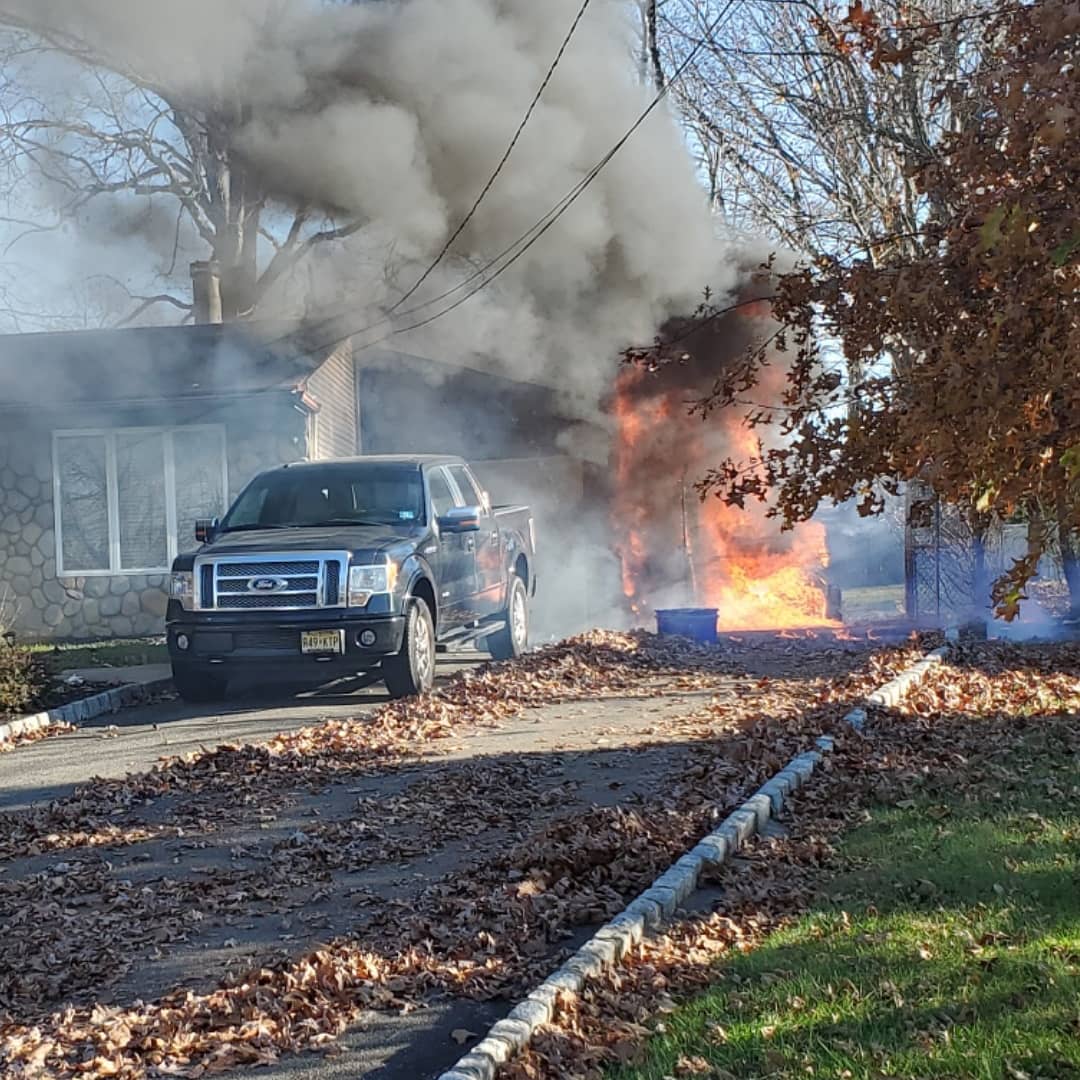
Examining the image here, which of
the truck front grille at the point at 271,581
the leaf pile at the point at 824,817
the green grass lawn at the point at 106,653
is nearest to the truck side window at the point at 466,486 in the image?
the truck front grille at the point at 271,581

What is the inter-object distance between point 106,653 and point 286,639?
18.4 ft

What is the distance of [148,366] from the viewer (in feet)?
58.7

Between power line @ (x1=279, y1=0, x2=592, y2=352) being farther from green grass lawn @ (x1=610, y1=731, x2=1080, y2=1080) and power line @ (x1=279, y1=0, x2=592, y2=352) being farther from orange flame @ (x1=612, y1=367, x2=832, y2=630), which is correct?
green grass lawn @ (x1=610, y1=731, x2=1080, y2=1080)

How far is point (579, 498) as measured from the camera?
68.1 ft

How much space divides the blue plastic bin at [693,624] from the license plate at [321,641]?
17.9ft

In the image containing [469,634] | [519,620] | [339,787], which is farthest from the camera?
[519,620]

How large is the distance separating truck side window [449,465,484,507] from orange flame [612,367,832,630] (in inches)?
233

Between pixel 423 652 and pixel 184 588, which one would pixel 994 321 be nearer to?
pixel 423 652

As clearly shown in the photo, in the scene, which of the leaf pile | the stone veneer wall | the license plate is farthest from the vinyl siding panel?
the leaf pile

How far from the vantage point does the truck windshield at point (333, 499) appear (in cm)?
1109

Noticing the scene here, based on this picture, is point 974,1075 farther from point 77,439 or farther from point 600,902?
point 77,439

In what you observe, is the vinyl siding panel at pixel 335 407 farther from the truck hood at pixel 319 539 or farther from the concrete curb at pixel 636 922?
the concrete curb at pixel 636 922

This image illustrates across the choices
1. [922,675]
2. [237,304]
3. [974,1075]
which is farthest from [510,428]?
[974,1075]

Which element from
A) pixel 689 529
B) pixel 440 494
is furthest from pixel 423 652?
pixel 689 529
